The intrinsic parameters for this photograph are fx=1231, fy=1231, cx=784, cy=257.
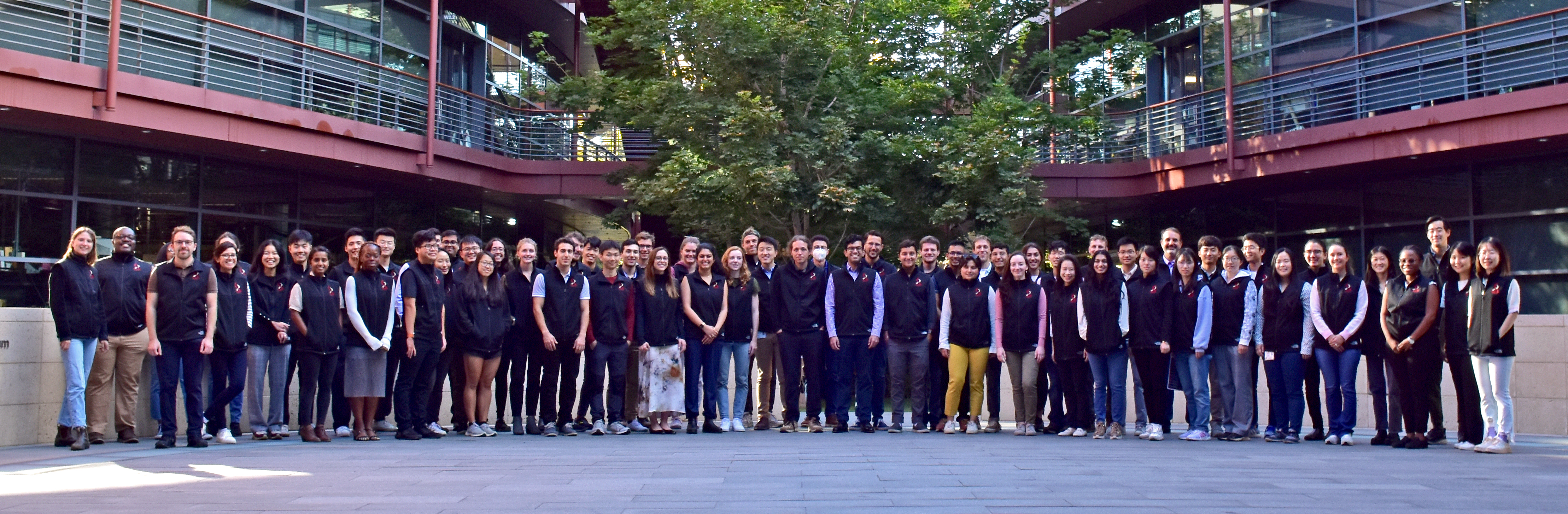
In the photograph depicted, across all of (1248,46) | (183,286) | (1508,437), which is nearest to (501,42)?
(1248,46)

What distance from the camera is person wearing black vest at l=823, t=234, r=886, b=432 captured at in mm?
10586

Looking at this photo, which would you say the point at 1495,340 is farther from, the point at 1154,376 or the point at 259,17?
the point at 259,17

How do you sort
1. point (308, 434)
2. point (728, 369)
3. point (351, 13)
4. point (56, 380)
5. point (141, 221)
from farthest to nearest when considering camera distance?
point (351, 13)
point (141, 221)
point (728, 369)
point (308, 434)
point (56, 380)

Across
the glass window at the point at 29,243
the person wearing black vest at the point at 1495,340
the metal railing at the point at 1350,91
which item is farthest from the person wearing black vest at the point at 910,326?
the glass window at the point at 29,243

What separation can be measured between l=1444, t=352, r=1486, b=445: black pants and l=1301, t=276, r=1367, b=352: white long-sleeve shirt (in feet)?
2.10

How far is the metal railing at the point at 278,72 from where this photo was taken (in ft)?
50.3

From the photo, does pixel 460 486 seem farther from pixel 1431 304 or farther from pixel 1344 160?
pixel 1344 160

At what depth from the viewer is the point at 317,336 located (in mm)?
9414

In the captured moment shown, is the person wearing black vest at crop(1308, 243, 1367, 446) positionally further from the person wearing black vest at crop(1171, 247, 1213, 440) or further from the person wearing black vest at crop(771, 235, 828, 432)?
the person wearing black vest at crop(771, 235, 828, 432)

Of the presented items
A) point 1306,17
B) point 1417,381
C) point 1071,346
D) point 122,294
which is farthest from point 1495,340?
point 1306,17

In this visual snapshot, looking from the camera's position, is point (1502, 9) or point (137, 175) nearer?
point (137, 175)

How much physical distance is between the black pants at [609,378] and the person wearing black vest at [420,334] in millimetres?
1264

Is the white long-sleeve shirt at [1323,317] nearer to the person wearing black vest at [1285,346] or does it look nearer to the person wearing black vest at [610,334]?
the person wearing black vest at [1285,346]

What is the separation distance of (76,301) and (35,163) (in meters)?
8.29
